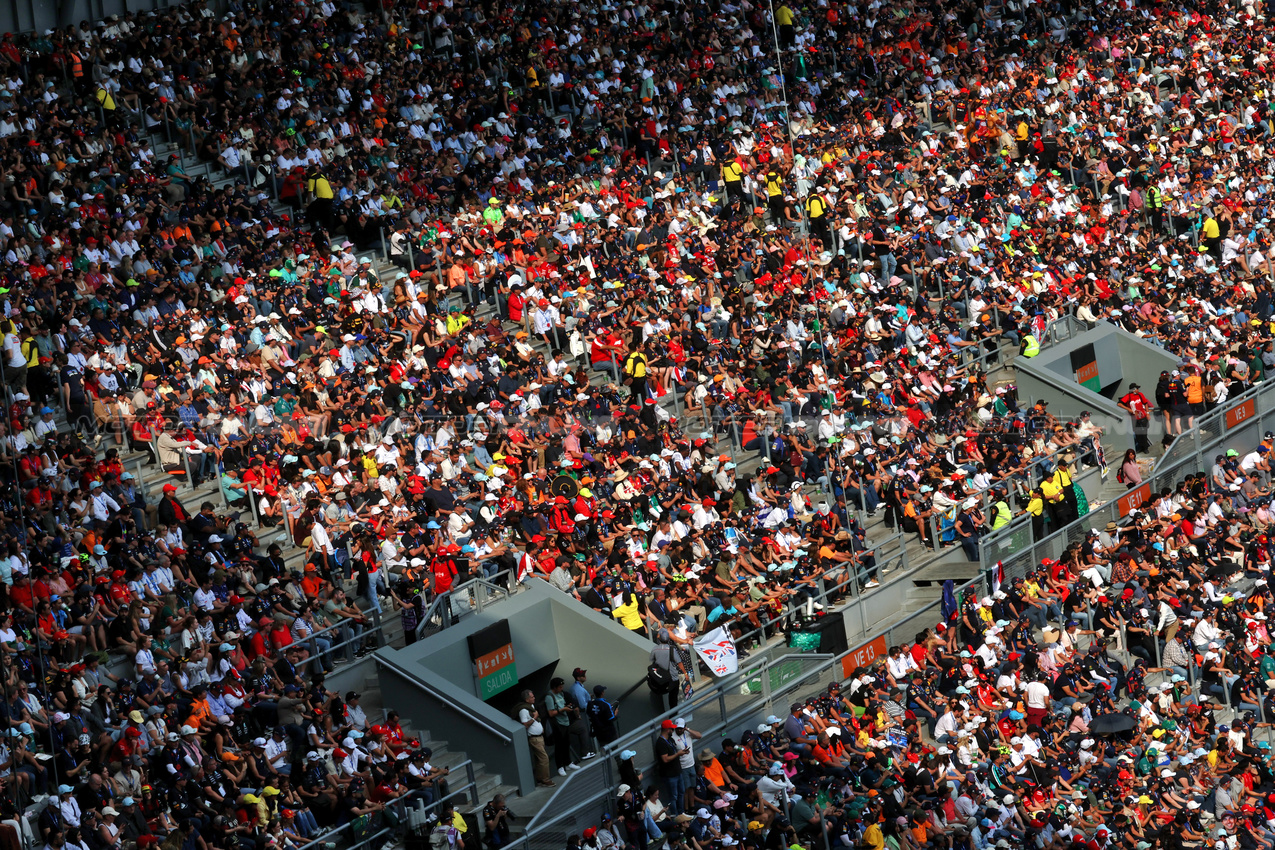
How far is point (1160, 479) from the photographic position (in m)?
29.5

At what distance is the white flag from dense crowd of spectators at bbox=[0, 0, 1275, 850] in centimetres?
48

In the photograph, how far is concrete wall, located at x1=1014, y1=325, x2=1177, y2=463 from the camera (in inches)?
1224

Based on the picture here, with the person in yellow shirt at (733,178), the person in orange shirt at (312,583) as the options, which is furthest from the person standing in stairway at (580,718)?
the person in yellow shirt at (733,178)

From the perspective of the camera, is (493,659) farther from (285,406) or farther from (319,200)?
(319,200)

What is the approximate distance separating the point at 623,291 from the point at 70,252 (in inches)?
328

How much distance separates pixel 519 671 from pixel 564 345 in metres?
7.29

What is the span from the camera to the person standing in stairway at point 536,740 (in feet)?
70.3

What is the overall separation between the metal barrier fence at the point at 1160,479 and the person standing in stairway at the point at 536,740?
23.7ft

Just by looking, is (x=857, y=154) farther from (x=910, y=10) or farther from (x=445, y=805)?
(x=445, y=805)

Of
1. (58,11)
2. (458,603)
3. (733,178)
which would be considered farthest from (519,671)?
(58,11)

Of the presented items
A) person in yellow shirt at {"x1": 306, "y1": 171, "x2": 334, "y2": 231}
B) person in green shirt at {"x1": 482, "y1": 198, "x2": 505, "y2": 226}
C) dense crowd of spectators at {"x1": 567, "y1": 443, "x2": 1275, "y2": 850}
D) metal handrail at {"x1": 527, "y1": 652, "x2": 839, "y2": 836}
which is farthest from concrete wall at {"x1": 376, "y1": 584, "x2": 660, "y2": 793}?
person in yellow shirt at {"x1": 306, "y1": 171, "x2": 334, "y2": 231}

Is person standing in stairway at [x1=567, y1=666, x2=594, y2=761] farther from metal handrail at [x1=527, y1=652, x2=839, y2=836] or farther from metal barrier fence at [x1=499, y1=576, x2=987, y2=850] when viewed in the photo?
metal barrier fence at [x1=499, y1=576, x2=987, y2=850]

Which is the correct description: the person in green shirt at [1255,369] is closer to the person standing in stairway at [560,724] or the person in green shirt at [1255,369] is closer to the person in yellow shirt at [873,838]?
the person in yellow shirt at [873,838]

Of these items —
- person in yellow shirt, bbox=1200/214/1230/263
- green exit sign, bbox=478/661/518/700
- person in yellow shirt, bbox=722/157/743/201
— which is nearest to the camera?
green exit sign, bbox=478/661/518/700
